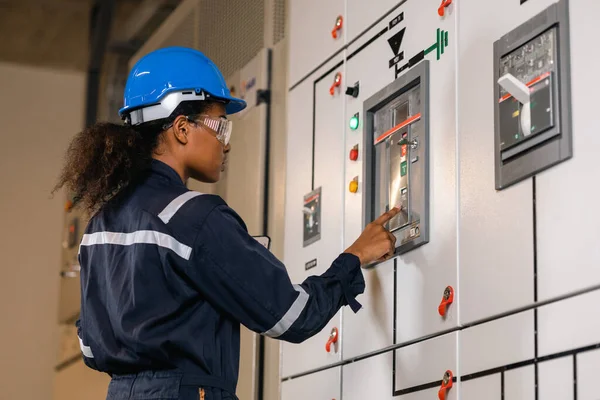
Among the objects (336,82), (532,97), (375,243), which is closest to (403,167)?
(375,243)

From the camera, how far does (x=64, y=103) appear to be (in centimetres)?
863

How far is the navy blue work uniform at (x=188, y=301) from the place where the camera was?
278 cm

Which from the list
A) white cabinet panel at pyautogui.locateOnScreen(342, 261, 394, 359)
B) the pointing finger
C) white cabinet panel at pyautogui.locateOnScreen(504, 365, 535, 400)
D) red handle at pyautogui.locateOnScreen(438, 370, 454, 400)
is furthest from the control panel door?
the pointing finger

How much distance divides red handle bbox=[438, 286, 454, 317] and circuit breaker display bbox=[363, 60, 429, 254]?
219mm

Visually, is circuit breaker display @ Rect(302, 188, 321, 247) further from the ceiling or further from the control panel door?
the ceiling

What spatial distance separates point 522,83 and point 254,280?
89cm

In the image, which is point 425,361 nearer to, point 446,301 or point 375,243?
point 446,301

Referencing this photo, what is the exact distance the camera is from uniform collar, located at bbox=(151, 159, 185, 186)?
302 centimetres

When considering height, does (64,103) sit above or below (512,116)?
above

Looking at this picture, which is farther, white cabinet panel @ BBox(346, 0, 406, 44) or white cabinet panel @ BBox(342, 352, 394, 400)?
white cabinet panel @ BBox(346, 0, 406, 44)

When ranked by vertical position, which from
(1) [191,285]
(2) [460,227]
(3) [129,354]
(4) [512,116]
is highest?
(4) [512,116]

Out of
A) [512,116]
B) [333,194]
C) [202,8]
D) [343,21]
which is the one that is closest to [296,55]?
[343,21]

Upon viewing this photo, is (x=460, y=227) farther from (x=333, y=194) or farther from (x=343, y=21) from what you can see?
(x=343, y=21)

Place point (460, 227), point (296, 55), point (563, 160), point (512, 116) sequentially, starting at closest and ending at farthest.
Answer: point (563, 160) < point (512, 116) < point (460, 227) < point (296, 55)
